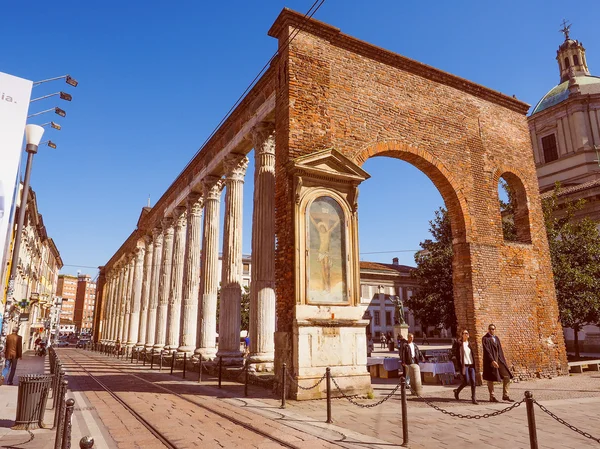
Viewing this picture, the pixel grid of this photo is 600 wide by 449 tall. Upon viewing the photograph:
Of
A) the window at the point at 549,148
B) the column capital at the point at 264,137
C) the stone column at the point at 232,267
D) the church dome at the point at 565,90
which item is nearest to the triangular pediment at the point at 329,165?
the column capital at the point at 264,137

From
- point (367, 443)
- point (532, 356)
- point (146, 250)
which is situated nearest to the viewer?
point (367, 443)

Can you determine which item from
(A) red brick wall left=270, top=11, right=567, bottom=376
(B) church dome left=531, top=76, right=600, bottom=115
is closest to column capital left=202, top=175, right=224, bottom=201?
(A) red brick wall left=270, top=11, right=567, bottom=376

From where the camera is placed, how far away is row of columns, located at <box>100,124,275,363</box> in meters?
12.0

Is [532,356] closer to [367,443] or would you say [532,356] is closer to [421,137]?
[421,137]

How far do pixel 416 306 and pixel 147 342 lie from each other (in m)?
15.7

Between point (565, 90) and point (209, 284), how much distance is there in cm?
3706

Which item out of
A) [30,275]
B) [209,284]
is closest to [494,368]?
[209,284]

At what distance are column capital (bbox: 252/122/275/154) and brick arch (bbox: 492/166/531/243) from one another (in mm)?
6968

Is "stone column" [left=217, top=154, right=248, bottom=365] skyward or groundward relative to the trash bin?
skyward

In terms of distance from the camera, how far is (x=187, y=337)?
59.3ft

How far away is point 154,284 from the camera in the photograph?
2545 centimetres

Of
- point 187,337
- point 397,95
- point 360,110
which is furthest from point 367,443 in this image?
point 187,337

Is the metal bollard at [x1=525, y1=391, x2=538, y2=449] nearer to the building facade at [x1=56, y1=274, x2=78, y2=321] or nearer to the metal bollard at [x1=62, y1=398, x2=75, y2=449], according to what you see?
the metal bollard at [x1=62, y1=398, x2=75, y2=449]

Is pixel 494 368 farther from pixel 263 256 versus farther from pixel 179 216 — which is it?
pixel 179 216
